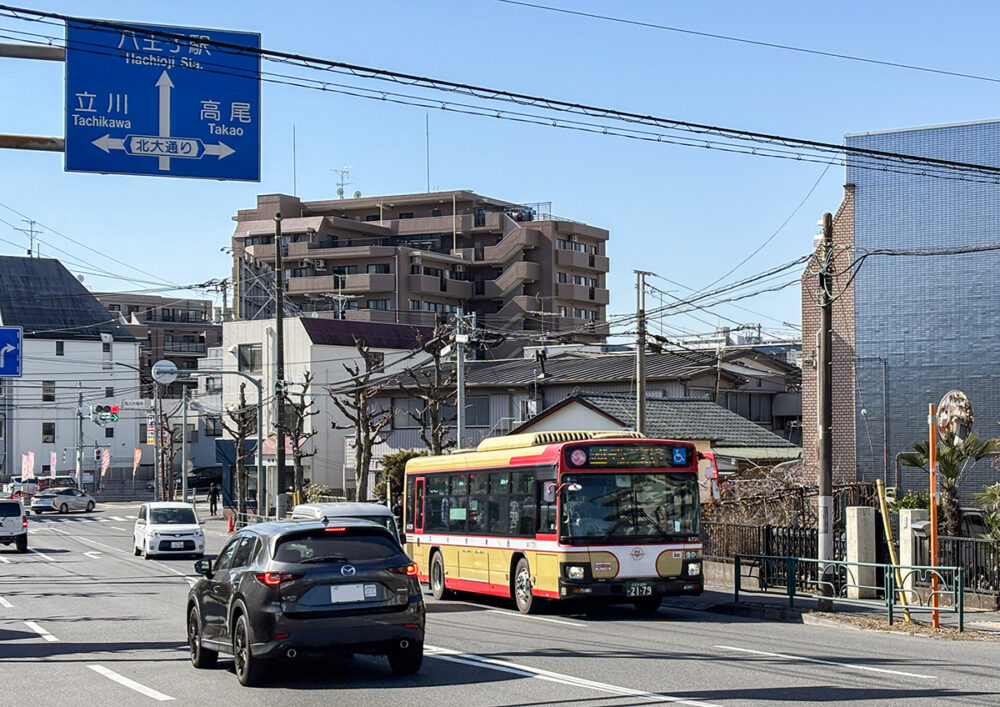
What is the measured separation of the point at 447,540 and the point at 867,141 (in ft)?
57.4

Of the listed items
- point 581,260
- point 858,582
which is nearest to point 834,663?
point 858,582

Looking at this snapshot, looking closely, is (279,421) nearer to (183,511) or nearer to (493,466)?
(183,511)

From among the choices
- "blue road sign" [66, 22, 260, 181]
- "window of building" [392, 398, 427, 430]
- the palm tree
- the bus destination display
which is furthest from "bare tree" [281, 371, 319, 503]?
A: "blue road sign" [66, 22, 260, 181]

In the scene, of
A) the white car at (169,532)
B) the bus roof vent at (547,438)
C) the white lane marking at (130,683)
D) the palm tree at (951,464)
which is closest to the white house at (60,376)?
the white car at (169,532)

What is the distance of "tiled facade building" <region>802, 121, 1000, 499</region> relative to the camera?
3272 centimetres

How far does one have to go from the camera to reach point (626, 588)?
20188mm

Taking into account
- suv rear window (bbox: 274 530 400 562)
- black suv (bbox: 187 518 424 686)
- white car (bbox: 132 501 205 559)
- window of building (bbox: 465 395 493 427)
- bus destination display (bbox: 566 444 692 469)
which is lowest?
white car (bbox: 132 501 205 559)

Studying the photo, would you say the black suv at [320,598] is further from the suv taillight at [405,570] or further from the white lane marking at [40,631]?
the white lane marking at [40,631]

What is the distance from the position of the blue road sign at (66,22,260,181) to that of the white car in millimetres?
26221

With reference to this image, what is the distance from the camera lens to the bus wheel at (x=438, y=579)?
2556cm

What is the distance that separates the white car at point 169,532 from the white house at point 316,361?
29.1 meters

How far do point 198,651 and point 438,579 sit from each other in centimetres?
1192

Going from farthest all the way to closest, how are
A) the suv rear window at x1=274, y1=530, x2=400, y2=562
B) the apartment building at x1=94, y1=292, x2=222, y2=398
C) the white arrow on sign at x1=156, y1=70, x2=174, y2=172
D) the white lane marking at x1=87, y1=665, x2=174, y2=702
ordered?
the apartment building at x1=94, y1=292, x2=222, y2=398
the white arrow on sign at x1=156, y1=70, x2=174, y2=172
the suv rear window at x1=274, y1=530, x2=400, y2=562
the white lane marking at x1=87, y1=665, x2=174, y2=702

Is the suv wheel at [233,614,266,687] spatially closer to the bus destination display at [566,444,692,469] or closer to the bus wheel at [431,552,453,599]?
the bus destination display at [566,444,692,469]
